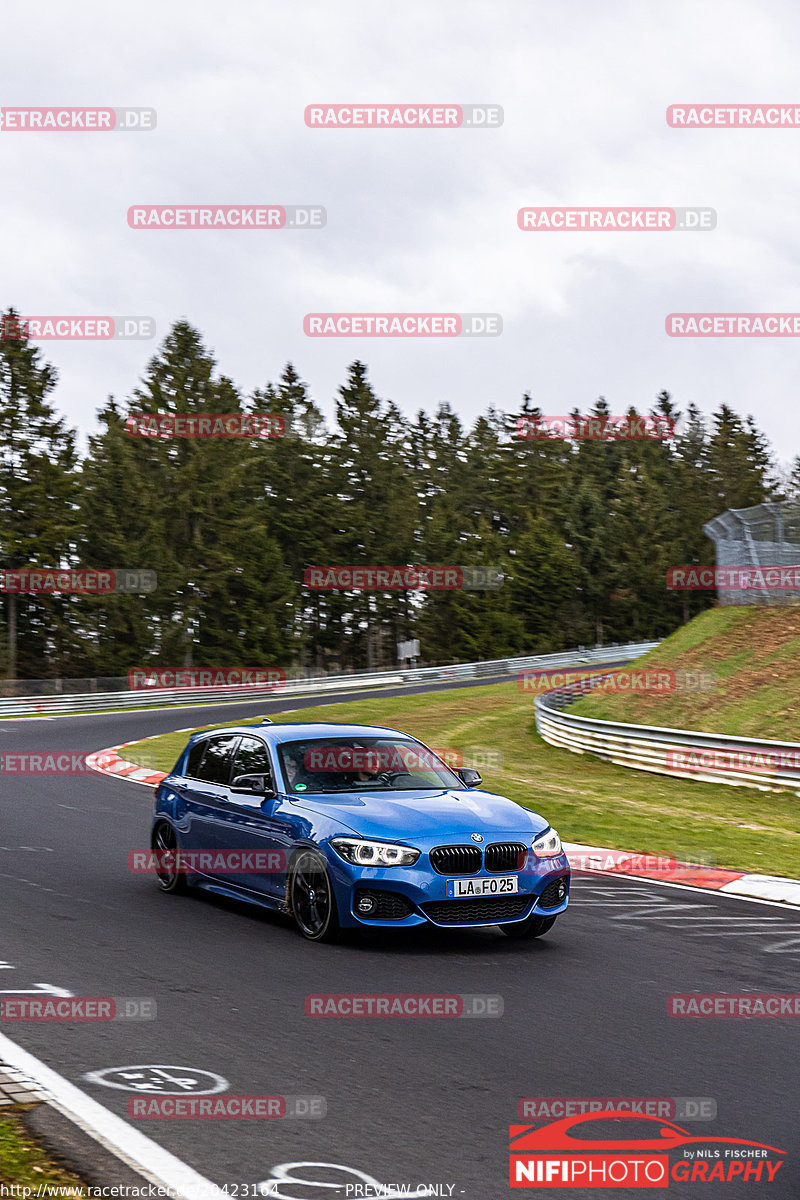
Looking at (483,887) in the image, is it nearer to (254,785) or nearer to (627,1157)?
(254,785)

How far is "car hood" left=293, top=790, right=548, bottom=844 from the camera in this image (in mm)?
8227

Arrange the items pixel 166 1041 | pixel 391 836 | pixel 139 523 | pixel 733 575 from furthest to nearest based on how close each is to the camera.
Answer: pixel 139 523
pixel 733 575
pixel 391 836
pixel 166 1041

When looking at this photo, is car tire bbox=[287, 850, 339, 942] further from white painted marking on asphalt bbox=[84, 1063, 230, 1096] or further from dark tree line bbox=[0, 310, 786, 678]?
dark tree line bbox=[0, 310, 786, 678]

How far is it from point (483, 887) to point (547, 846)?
2.16 feet

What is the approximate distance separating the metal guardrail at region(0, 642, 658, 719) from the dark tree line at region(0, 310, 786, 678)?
13169 mm

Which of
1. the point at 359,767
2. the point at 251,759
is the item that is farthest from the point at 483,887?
the point at 251,759

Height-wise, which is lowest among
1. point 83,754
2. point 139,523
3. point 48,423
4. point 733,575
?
point 83,754

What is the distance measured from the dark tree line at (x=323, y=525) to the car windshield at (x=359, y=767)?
171ft

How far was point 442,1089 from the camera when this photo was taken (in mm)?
5469

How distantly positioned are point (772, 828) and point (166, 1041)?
1107cm

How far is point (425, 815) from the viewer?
8.44 metres

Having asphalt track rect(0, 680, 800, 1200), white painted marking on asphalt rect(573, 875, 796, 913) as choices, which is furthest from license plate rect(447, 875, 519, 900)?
white painted marking on asphalt rect(573, 875, 796, 913)

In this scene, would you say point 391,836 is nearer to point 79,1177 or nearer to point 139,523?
point 79,1177

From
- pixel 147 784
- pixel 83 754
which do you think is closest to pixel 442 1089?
pixel 147 784
